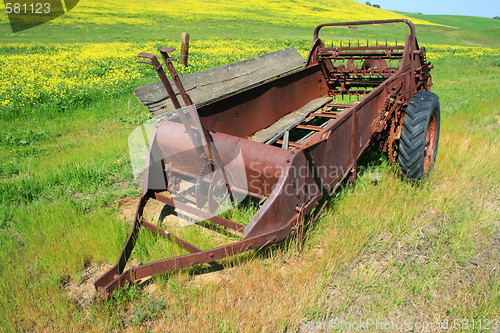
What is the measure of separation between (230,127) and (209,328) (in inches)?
90.9

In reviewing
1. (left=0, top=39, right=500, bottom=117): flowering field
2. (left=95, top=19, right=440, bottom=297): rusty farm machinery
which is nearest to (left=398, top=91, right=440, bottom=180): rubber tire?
(left=95, top=19, right=440, bottom=297): rusty farm machinery

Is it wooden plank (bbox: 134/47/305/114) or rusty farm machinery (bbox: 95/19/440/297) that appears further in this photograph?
wooden plank (bbox: 134/47/305/114)

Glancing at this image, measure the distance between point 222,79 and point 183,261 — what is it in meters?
3.80

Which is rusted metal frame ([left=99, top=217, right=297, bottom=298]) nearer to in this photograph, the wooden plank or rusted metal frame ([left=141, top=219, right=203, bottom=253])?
rusted metal frame ([left=141, top=219, right=203, bottom=253])

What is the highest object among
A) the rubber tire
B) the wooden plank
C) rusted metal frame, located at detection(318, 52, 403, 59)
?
rusted metal frame, located at detection(318, 52, 403, 59)

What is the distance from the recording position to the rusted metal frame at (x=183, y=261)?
8.01 feet

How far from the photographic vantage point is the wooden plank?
4.93 meters

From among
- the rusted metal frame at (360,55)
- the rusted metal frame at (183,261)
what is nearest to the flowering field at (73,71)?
the rusted metal frame at (360,55)

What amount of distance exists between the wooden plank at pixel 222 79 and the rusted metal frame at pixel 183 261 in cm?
286

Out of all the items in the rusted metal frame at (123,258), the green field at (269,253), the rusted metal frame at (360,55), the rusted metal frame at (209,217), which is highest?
the rusted metal frame at (360,55)

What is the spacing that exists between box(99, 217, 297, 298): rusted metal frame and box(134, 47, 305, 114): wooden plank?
9.39 feet

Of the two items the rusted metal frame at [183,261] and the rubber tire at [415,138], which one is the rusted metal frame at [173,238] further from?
the rubber tire at [415,138]

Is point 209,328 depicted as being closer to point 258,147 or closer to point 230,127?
point 258,147

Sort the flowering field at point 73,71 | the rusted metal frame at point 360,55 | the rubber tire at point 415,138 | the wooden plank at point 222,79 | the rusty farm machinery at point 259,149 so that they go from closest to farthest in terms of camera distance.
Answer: the rusty farm machinery at point 259,149 < the rubber tire at point 415,138 < the wooden plank at point 222,79 < the rusted metal frame at point 360,55 < the flowering field at point 73,71
